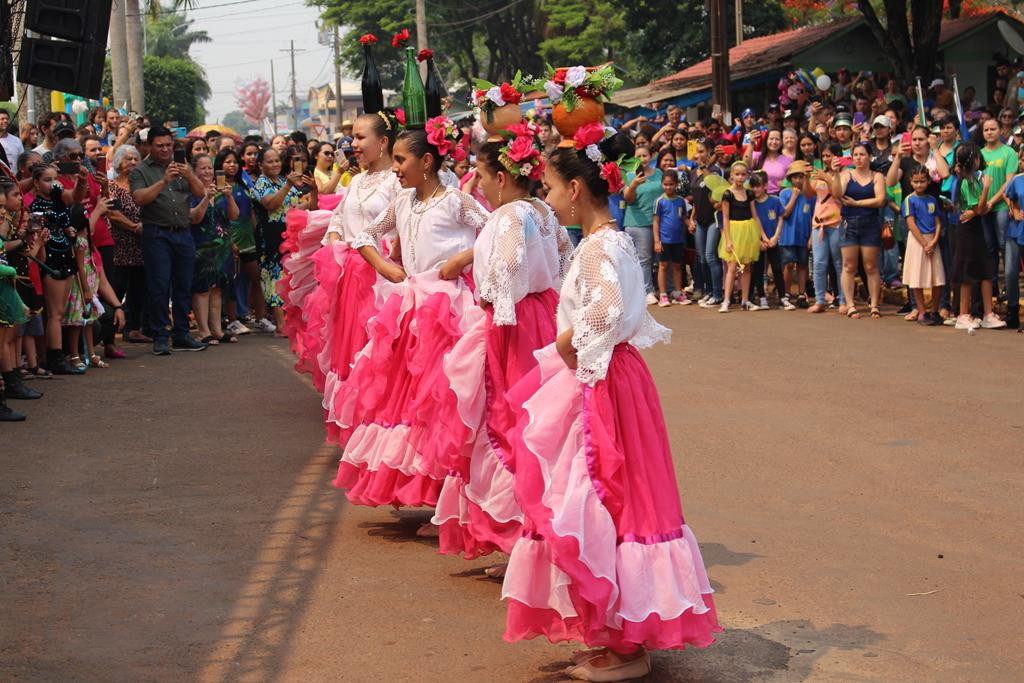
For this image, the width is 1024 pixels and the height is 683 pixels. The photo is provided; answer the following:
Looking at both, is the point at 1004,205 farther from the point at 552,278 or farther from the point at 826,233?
the point at 552,278

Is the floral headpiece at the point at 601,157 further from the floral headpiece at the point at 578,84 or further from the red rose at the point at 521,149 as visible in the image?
the red rose at the point at 521,149

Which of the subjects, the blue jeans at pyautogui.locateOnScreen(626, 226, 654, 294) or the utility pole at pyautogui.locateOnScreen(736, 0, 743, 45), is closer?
the blue jeans at pyautogui.locateOnScreen(626, 226, 654, 294)

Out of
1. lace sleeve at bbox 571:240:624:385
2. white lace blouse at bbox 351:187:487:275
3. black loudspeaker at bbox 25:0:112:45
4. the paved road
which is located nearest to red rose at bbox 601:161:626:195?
lace sleeve at bbox 571:240:624:385

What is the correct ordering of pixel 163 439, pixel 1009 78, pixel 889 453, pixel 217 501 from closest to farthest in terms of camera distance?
1. pixel 217 501
2. pixel 889 453
3. pixel 163 439
4. pixel 1009 78

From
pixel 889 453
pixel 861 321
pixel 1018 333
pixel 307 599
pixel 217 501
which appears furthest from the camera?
pixel 861 321

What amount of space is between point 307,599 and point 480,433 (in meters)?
1.03

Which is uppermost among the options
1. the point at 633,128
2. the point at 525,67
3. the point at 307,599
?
the point at 525,67

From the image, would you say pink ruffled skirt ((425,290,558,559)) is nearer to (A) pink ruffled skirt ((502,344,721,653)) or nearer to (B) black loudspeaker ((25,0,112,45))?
(A) pink ruffled skirt ((502,344,721,653))

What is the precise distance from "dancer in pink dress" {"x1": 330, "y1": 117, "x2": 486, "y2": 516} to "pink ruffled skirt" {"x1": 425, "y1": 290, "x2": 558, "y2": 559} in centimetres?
40

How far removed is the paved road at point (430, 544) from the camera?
5219mm

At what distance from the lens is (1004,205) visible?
13.8 meters

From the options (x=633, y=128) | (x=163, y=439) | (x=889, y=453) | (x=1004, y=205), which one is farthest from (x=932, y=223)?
(x=633, y=128)

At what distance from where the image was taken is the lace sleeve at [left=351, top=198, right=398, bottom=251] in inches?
290

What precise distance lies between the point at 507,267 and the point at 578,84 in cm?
83
